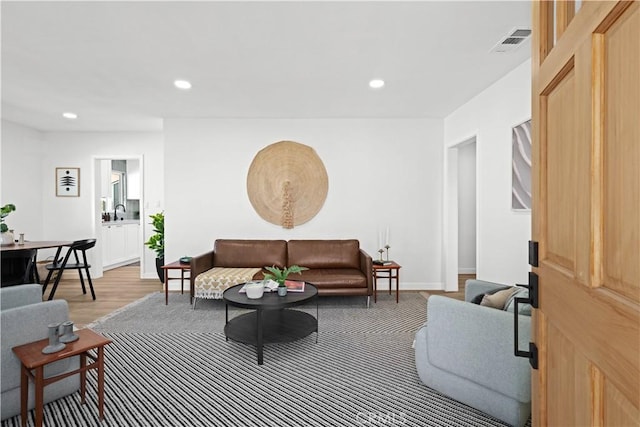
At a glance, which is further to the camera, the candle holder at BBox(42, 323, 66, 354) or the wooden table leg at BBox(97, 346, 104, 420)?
the wooden table leg at BBox(97, 346, 104, 420)

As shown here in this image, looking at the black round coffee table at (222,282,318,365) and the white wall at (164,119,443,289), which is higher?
the white wall at (164,119,443,289)

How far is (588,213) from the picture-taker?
2.38 feet

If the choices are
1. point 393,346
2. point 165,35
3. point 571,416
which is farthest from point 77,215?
point 571,416

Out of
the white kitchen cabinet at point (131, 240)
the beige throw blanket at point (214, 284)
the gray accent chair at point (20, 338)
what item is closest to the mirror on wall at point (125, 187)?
the white kitchen cabinet at point (131, 240)

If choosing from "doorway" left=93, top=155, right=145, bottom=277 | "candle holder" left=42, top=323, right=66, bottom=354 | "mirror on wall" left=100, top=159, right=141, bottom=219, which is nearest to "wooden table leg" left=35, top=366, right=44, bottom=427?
"candle holder" left=42, top=323, right=66, bottom=354

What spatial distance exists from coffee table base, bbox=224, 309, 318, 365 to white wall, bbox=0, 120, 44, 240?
461cm

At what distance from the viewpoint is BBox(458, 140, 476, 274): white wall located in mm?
6051

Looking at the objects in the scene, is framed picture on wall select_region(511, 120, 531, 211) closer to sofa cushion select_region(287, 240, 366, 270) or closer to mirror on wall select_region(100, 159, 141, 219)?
sofa cushion select_region(287, 240, 366, 270)

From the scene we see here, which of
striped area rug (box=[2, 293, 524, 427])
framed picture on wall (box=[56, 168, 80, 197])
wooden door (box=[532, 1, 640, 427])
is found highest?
framed picture on wall (box=[56, 168, 80, 197])

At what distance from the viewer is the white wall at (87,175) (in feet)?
18.8

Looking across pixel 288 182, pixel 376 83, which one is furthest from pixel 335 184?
pixel 376 83

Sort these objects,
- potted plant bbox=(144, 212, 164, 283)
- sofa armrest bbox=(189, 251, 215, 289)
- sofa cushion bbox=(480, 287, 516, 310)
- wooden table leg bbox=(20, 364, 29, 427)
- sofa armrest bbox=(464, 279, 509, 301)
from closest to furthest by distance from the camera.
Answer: wooden table leg bbox=(20, 364, 29, 427) < sofa cushion bbox=(480, 287, 516, 310) < sofa armrest bbox=(464, 279, 509, 301) < sofa armrest bbox=(189, 251, 215, 289) < potted plant bbox=(144, 212, 164, 283)

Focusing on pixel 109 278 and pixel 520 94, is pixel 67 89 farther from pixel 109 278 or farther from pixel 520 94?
pixel 520 94

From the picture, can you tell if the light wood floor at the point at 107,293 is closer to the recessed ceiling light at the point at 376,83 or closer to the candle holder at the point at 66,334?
the candle holder at the point at 66,334
